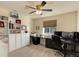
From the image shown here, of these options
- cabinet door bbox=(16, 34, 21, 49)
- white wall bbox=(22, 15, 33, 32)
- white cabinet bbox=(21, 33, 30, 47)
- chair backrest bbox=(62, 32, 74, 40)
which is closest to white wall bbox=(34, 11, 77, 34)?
chair backrest bbox=(62, 32, 74, 40)

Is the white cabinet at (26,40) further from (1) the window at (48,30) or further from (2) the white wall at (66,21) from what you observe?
(1) the window at (48,30)

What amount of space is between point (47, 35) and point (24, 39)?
2.35ft

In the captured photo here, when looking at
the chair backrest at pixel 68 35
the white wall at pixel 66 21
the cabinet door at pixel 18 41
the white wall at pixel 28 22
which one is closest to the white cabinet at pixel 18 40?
the cabinet door at pixel 18 41

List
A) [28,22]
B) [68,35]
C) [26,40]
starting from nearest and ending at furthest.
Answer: [68,35] < [28,22] < [26,40]

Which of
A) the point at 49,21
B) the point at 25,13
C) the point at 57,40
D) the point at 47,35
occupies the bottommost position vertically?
the point at 57,40

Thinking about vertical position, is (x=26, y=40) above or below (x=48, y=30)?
below

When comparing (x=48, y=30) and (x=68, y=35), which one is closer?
(x=68, y=35)

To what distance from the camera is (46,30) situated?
2.28 meters

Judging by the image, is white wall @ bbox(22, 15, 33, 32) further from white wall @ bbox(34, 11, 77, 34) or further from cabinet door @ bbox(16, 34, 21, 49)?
cabinet door @ bbox(16, 34, 21, 49)

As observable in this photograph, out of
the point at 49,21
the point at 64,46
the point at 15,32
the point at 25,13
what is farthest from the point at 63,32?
the point at 15,32

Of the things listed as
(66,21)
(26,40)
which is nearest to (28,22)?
(26,40)

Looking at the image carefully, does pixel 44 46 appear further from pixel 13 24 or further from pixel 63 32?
pixel 13 24

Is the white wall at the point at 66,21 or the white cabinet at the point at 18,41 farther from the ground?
the white wall at the point at 66,21

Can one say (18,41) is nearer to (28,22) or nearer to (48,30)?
(28,22)
